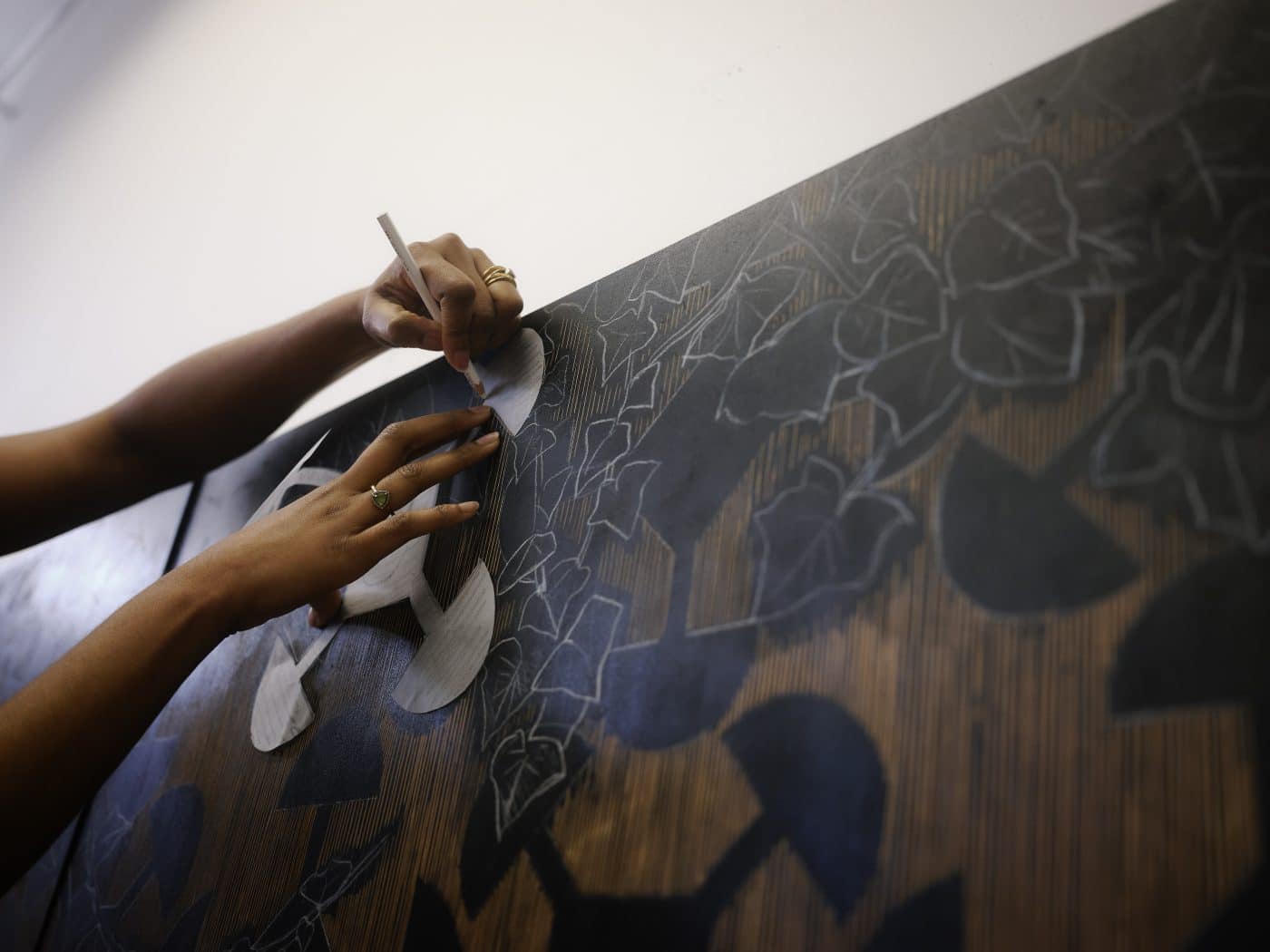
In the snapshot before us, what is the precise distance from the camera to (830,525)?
51 cm

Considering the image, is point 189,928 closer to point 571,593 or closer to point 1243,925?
point 571,593

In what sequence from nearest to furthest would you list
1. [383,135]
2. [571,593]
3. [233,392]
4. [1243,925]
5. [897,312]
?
[1243,925]
[897,312]
[571,593]
[233,392]
[383,135]

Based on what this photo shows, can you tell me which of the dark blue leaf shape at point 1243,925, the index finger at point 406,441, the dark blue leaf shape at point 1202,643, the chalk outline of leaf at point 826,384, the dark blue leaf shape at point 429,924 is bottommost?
the dark blue leaf shape at point 1243,925

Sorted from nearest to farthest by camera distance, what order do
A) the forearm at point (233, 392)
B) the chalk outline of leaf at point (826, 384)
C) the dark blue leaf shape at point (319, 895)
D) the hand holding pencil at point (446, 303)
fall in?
the chalk outline of leaf at point (826, 384) < the dark blue leaf shape at point (319, 895) < the hand holding pencil at point (446, 303) < the forearm at point (233, 392)

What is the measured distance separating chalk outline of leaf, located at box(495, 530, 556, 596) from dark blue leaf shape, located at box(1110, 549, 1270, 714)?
416mm

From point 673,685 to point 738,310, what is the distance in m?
0.29

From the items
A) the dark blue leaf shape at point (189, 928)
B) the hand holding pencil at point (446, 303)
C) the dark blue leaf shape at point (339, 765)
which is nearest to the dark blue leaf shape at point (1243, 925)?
the dark blue leaf shape at point (339, 765)

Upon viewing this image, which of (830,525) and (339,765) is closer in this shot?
(830,525)

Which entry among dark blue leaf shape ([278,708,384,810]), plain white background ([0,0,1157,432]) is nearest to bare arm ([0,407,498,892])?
dark blue leaf shape ([278,708,384,810])

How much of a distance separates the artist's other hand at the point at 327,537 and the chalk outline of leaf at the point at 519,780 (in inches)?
8.8

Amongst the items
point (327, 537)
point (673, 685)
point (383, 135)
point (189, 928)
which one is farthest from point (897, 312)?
point (383, 135)

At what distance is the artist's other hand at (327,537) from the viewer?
0.73m

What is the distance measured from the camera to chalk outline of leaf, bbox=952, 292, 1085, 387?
45 cm

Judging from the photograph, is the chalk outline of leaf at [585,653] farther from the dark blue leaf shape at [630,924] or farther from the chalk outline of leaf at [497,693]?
the dark blue leaf shape at [630,924]
